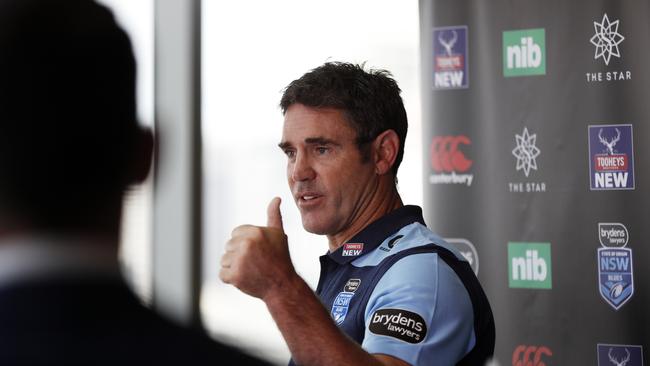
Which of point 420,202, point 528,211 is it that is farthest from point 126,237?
point 420,202

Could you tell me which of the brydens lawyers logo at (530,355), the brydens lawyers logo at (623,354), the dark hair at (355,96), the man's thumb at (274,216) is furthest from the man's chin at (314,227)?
the brydens lawyers logo at (623,354)

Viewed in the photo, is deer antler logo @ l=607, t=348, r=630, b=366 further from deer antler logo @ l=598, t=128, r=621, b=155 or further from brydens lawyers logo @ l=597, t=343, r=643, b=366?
deer antler logo @ l=598, t=128, r=621, b=155

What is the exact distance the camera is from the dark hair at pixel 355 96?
1.89 m

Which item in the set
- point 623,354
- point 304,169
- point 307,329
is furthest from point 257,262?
point 623,354

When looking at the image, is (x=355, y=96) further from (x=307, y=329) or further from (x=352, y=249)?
(x=307, y=329)

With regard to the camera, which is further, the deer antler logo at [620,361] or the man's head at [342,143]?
the deer antler logo at [620,361]

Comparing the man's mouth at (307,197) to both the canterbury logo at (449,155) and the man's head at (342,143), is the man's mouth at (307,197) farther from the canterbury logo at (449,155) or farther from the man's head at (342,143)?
the canterbury logo at (449,155)

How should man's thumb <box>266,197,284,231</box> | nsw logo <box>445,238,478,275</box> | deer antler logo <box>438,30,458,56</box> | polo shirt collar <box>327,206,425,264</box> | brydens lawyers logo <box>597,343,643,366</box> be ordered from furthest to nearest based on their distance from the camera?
1. deer antler logo <box>438,30,458,56</box>
2. nsw logo <box>445,238,478,275</box>
3. brydens lawyers logo <box>597,343,643,366</box>
4. polo shirt collar <box>327,206,425,264</box>
5. man's thumb <box>266,197,284,231</box>

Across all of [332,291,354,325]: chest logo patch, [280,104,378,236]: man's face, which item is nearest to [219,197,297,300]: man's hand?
[332,291,354,325]: chest logo patch

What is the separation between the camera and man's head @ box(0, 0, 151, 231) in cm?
50

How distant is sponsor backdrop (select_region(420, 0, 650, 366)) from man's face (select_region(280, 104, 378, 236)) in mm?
1408

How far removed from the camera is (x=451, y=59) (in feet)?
10.9

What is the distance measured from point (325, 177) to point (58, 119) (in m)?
1.43

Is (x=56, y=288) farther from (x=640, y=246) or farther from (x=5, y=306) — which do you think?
(x=640, y=246)
